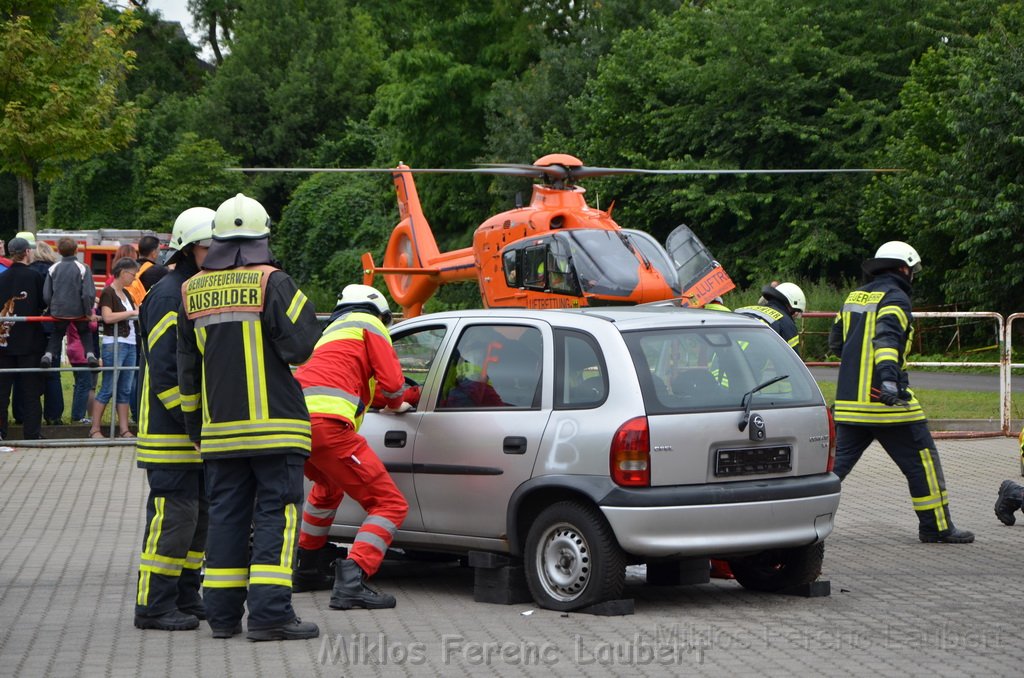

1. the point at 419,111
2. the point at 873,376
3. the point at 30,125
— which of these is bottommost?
the point at 873,376

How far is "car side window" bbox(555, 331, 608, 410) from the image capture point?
768 cm

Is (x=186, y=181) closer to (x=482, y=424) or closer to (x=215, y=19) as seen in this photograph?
(x=215, y=19)

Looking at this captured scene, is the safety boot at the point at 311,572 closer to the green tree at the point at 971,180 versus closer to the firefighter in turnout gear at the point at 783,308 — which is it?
Result: the firefighter in turnout gear at the point at 783,308

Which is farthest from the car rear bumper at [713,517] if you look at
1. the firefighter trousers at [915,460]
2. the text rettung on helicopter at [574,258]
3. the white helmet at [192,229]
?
the text rettung on helicopter at [574,258]

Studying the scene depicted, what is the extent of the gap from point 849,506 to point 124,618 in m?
6.42

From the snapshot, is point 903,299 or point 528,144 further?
point 528,144

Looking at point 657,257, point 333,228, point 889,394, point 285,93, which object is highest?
point 285,93

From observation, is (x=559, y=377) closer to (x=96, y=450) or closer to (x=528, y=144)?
(x=96, y=450)

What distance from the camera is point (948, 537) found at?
404 inches

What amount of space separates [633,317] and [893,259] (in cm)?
320

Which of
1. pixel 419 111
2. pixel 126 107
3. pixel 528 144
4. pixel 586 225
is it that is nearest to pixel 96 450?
pixel 586 225

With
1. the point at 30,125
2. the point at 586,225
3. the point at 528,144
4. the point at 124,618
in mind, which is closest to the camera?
the point at 124,618

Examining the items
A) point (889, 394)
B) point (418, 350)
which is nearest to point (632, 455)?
point (418, 350)

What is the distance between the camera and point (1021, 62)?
96.3 feet
